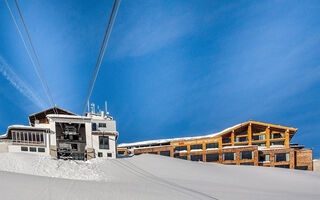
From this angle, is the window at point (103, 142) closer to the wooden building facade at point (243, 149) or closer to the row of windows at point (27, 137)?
the row of windows at point (27, 137)

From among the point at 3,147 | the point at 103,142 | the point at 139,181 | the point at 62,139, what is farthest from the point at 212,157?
the point at 3,147

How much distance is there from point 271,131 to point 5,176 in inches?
2503

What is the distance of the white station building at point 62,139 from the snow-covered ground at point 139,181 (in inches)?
205

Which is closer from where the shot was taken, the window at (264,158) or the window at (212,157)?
the window at (264,158)

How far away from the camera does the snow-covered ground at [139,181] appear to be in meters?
13.3

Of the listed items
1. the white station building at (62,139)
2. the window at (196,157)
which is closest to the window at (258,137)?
the window at (196,157)

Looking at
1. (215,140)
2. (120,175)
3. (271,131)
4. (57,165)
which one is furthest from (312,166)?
(57,165)

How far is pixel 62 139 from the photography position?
3516 cm

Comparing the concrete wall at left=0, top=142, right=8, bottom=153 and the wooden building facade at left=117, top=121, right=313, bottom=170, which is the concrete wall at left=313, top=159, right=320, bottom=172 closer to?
the wooden building facade at left=117, top=121, right=313, bottom=170

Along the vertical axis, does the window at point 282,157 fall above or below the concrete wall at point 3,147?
below

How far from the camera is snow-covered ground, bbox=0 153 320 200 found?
13344 mm

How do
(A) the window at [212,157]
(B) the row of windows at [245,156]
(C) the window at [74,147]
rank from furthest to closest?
1. (A) the window at [212,157]
2. (B) the row of windows at [245,156]
3. (C) the window at [74,147]

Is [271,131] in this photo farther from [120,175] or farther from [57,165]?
[57,165]

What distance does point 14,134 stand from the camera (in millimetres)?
32969
